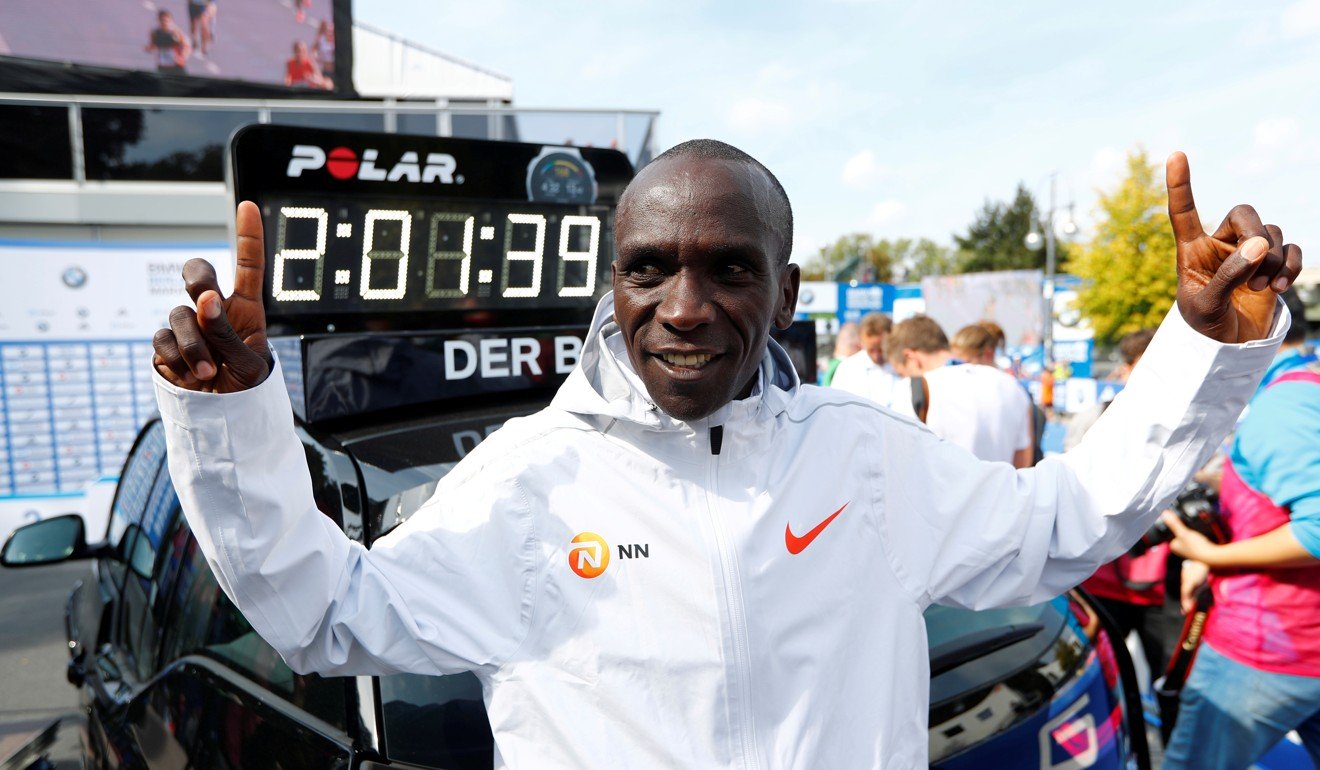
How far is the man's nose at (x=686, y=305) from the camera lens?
4.32 ft

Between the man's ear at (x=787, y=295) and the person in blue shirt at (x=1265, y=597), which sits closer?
the man's ear at (x=787, y=295)

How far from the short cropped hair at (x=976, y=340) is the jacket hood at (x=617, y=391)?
443 cm

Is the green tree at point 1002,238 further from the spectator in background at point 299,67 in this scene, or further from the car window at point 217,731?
the car window at point 217,731

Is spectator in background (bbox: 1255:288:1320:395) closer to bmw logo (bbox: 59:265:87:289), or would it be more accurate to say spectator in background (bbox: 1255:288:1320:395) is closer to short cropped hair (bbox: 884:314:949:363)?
short cropped hair (bbox: 884:314:949:363)

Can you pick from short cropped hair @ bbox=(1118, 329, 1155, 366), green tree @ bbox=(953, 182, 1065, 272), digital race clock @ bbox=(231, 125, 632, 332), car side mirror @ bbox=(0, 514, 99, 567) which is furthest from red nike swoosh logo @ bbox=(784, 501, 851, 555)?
green tree @ bbox=(953, 182, 1065, 272)

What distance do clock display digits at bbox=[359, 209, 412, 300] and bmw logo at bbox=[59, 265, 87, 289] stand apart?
21.1ft

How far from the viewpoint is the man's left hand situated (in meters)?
1.35

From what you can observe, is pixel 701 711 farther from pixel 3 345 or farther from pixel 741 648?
pixel 3 345

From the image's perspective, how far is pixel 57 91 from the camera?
1222 cm

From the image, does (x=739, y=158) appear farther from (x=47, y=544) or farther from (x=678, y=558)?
(x=47, y=544)

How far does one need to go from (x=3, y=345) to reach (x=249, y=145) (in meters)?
6.69

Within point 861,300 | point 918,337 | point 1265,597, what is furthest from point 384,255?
point 861,300

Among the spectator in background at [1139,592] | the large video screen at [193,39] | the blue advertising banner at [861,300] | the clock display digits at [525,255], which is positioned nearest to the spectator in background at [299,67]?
the large video screen at [193,39]

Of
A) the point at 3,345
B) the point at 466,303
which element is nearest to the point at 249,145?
the point at 466,303
